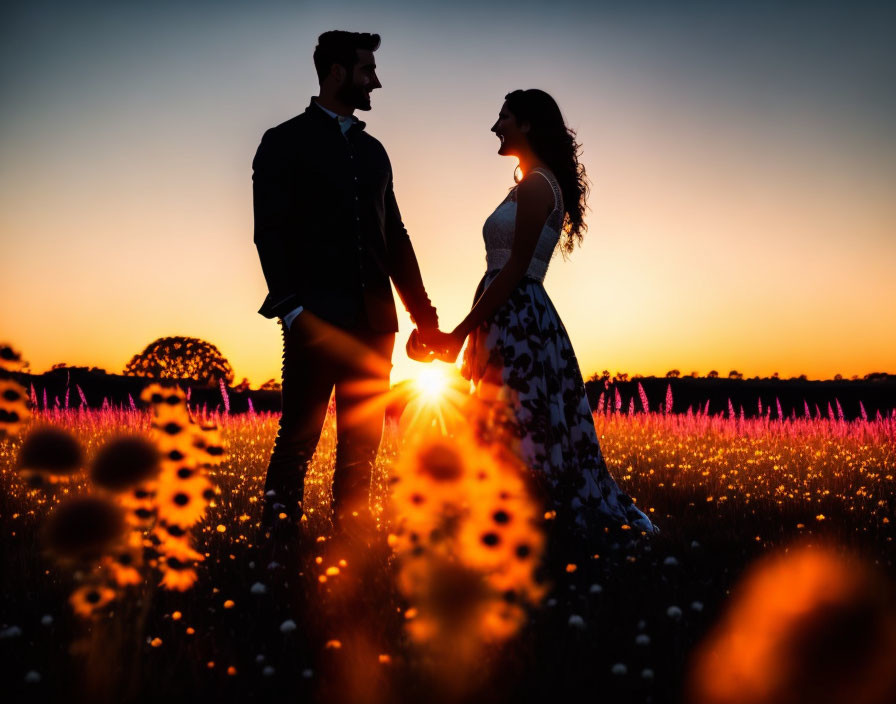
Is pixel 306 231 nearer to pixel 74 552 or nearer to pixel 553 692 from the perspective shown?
pixel 74 552

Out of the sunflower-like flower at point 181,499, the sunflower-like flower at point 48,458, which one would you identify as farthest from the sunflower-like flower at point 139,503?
the sunflower-like flower at point 48,458

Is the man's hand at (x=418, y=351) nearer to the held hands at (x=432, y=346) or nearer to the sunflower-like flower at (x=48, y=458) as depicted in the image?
the held hands at (x=432, y=346)

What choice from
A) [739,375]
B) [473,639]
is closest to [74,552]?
[473,639]

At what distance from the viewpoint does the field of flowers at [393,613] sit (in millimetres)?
2609

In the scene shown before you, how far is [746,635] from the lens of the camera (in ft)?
9.66

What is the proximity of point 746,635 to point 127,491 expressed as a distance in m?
2.51

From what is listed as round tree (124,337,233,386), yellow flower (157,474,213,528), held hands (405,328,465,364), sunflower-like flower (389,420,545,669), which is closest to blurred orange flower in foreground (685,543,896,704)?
sunflower-like flower (389,420,545,669)

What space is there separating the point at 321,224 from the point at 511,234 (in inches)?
46.9

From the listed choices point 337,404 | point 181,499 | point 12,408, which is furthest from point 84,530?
point 337,404

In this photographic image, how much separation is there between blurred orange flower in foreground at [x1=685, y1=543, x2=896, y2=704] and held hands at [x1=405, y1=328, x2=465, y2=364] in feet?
7.22

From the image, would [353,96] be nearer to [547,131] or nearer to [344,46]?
[344,46]

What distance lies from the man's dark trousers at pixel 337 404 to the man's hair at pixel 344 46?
1.64m

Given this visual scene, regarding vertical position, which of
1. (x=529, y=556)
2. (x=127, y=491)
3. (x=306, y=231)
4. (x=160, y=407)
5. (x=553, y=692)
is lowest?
(x=553, y=692)

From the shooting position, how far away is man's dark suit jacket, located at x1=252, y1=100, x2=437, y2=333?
4.27 meters
